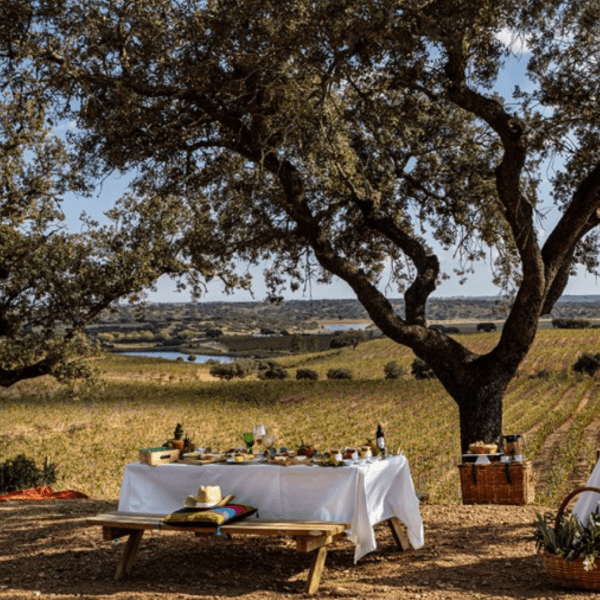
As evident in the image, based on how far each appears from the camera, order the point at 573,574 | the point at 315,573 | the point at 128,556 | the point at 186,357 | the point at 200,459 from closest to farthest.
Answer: the point at 573,574
the point at 315,573
the point at 128,556
the point at 200,459
the point at 186,357

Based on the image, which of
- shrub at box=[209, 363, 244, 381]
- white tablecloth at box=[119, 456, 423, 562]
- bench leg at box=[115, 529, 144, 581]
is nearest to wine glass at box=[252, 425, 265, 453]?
white tablecloth at box=[119, 456, 423, 562]

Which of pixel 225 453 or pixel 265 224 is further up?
pixel 265 224

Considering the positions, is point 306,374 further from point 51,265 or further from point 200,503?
point 200,503

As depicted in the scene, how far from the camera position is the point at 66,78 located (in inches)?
403

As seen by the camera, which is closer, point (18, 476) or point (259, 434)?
point (259, 434)

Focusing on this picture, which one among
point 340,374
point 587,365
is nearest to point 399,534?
point 587,365

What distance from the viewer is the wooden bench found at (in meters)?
6.61

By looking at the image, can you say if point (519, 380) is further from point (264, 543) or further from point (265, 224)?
point (264, 543)

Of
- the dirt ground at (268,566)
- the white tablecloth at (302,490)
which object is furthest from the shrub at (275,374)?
the white tablecloth at (302,490)

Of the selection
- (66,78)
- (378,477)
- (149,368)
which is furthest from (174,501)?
(149,368)

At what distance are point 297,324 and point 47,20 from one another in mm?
189203

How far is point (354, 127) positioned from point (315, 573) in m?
7.51

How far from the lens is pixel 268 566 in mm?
7621

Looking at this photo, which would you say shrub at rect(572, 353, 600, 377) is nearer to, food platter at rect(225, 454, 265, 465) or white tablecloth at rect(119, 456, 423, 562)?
white tablecloth at rect(119, 456, 423, 562)
